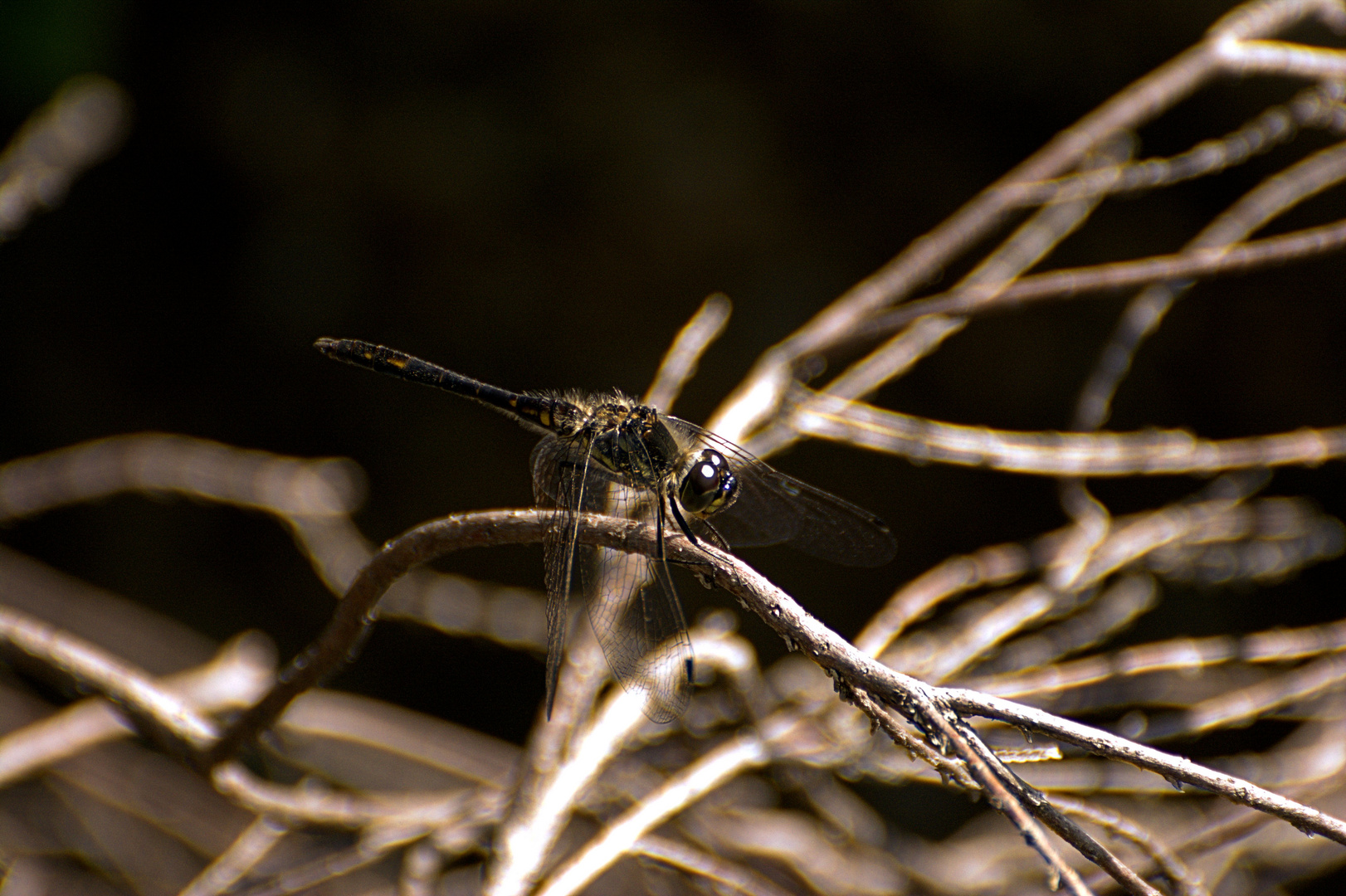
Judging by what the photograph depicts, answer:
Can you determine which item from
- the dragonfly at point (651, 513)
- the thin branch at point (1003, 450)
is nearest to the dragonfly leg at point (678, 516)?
the dragonfly at point (651, 513)

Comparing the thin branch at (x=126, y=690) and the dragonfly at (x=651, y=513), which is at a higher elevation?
the dragonfly at (x=651, y=513)

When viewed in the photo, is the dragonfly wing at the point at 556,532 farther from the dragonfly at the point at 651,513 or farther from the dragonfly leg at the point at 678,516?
the dragonfly leg at the point at 678,516

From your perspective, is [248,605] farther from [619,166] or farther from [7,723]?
[619,166]

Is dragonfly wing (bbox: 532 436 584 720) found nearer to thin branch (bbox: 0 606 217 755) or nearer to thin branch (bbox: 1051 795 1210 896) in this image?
thin branch (bbox: 0 606 217 755)

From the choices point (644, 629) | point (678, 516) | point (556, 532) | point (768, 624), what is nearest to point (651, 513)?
point (678, 516)

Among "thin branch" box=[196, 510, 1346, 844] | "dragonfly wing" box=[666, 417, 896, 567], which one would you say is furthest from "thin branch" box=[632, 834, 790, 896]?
"dragonfly wing" box=[666, 417, 896, 567]
